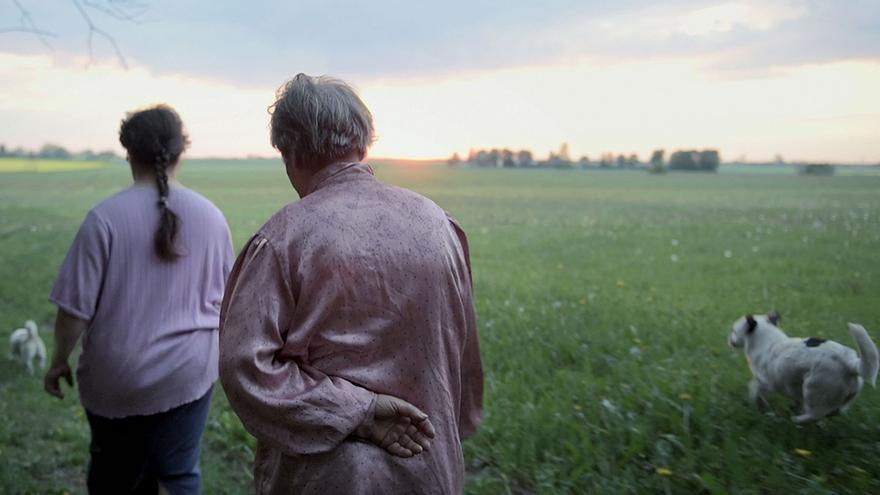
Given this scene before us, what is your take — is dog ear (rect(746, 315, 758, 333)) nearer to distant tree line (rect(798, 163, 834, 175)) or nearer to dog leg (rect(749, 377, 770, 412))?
dog leg (rect(749, 377, 770, 412))

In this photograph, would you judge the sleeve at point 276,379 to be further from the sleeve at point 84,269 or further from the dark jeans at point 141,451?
the dark jeans at point 141,451

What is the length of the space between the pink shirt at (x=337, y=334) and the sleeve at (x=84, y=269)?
102 centimetres

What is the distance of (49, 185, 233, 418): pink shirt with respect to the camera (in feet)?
8.98

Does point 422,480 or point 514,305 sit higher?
point 422,480

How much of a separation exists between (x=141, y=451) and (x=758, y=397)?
9.37 feet

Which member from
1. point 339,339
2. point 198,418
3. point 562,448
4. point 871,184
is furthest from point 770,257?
point 339,339

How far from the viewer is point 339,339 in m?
1.83

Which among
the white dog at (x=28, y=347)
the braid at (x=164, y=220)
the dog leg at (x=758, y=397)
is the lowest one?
the white dog at (x=28, y=347)

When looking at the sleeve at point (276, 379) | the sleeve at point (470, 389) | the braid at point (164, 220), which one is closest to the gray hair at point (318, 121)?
the sleeve at point (276, 379)

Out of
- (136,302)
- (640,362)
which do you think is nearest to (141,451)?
(136,302)

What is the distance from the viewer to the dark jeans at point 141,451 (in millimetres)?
2881

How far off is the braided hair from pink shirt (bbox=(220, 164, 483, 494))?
1007mm

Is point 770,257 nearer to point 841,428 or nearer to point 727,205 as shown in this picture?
point 841,428

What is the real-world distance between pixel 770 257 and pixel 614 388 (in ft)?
13.0
